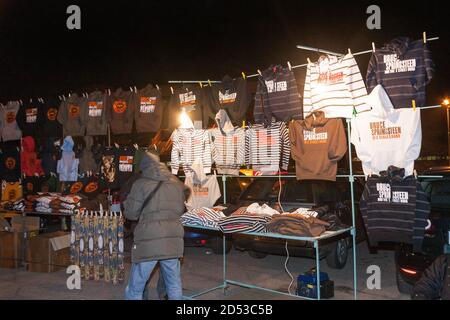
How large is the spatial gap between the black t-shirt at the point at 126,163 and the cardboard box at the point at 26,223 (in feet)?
5.93

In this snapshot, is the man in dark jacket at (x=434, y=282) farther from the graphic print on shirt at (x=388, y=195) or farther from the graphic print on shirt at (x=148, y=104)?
the graphic print on shirt at (x=148, y=104)

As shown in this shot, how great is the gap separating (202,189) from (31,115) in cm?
517

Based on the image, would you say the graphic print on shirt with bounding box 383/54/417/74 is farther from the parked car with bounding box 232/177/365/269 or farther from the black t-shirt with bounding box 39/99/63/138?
the black t-shirt with bounding box 39/99/63/138

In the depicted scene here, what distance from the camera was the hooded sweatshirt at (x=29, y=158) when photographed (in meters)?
9.71

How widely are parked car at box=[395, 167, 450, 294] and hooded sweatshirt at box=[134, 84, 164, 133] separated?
478 centimetres

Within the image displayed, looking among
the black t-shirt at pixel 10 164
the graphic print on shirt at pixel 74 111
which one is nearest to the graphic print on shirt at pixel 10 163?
the black t-shirt at pixel 10 164

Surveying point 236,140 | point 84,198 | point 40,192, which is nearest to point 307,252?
point 236,140

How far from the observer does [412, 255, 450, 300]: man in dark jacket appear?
379 cm

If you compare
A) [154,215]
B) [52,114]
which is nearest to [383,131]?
[154,215]

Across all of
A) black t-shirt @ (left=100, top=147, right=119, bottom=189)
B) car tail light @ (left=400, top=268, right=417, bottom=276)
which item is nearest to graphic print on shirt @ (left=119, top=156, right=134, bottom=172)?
black t-shirt @ (left=100, top=147, right=119, bottom=189)

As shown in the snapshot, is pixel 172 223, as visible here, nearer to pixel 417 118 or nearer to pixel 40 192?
pixel 417 118

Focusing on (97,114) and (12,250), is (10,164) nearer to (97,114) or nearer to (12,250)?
(12,250)

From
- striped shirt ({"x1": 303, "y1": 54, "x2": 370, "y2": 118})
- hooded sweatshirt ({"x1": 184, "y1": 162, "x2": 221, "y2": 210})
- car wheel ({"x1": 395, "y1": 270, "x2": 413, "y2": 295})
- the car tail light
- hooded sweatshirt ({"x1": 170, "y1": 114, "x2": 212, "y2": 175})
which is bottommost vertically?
car wheel ({"x1": 395, "y1": 270, "x2": 413, "y2": 295})

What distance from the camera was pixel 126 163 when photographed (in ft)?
27.5
